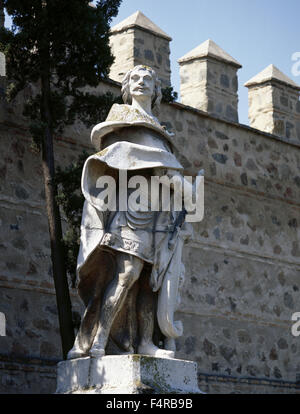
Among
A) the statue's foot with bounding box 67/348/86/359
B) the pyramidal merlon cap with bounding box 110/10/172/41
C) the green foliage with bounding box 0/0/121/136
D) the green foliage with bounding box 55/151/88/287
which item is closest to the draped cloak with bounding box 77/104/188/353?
the statue's foot with bounding box 67/348/86/359

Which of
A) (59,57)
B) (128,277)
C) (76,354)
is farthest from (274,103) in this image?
(76,354)

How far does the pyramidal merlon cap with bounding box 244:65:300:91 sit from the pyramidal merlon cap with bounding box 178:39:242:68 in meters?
0.60

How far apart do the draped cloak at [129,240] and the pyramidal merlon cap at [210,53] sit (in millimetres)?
6783

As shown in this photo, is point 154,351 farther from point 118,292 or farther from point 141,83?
point 141,83

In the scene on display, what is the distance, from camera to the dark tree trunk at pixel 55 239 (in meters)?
8.48

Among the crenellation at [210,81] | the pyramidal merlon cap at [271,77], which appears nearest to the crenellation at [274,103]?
the pyramidal merlon cap at [271,77]

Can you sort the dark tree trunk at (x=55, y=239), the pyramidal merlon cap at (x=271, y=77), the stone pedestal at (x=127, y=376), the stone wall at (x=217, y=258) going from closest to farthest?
the stone pedestal at (x=127, y=376) < the dark tree trunk at (x=55, y=239) < the stone wall at (x=217, y=258) < the pyramidal merlon cap at (x=271, y=77)

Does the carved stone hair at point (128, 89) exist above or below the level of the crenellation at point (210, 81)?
below

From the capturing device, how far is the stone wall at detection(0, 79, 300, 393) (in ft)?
31.9

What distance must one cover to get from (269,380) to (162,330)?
636cm

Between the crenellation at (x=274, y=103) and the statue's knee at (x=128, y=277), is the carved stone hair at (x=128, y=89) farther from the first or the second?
the crenellation at (x=274, y=103)

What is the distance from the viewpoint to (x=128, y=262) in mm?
6121

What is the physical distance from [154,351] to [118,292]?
480 mm

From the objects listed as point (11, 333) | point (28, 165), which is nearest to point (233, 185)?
point (28, 165)
